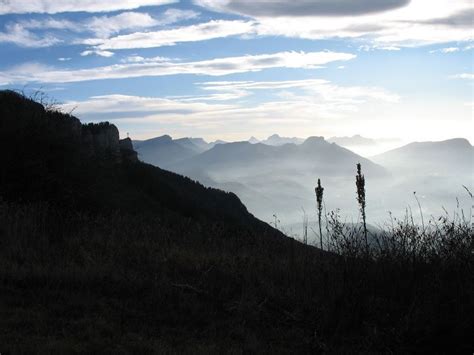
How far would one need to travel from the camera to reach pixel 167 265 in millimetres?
7027

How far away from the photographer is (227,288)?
6.07 metres

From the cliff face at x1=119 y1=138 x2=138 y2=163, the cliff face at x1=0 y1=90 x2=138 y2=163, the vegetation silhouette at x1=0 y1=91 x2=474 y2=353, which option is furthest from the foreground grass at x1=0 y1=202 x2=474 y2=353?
the cliff face at x1=119 y1=138 x2=138 y2=163

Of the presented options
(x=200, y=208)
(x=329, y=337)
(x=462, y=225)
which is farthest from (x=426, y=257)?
(x=200, y=208)

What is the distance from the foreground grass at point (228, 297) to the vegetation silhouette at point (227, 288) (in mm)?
16

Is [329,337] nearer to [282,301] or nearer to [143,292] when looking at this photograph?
[282,301]

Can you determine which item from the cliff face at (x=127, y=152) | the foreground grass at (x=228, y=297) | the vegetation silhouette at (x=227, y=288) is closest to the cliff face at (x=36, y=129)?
the vegetation silhouette at (x=227, y=288)

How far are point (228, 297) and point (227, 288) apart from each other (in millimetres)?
200

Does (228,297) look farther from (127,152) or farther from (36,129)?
(127,152)

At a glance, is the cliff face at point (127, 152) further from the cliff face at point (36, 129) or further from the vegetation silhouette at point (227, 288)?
the vegetation silhouette at point (227, 288)

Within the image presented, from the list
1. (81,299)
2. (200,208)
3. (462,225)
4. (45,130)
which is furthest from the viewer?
(200,208)

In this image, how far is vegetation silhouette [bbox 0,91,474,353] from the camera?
4602 millimetres

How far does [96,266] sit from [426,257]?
4.31 meters

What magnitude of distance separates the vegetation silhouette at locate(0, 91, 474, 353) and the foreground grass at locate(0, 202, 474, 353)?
0.05 feet

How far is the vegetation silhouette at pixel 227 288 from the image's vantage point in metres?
4.60
